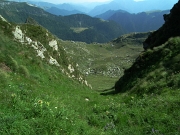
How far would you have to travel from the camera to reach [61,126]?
815 cm

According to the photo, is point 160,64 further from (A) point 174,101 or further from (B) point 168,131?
(B) point 168,131

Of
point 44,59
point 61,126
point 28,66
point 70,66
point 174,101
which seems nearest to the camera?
point 61,126

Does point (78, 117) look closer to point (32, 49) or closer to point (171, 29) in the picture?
point (32, 49)

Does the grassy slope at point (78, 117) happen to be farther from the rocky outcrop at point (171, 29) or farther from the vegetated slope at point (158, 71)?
the rocky outcrop at point (171, 29)

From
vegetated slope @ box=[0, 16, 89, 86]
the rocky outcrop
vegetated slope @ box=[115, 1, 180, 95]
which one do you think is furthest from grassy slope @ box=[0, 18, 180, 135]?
the rocky outcrop

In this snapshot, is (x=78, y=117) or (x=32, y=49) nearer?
(x=78, y=117)

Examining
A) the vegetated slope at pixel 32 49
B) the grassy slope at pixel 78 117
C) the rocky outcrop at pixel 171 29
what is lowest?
the grassy slope at pixel 78 117

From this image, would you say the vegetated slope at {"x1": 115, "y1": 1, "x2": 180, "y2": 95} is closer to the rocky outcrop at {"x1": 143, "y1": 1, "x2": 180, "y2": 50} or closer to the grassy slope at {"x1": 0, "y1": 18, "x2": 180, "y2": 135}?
the grassy slope at {"x1": 0, "y1": 18, "x2": 180, "y2": 135}

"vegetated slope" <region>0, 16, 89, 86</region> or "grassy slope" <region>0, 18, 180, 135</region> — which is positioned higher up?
"vegetated slope" <region>0, 16, 89, 86</region>

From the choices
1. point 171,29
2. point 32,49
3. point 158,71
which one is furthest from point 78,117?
point 171,29

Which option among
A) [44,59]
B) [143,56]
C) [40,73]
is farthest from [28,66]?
[143,56]

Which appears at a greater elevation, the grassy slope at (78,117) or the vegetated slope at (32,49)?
the vegetated slope at (32,49)

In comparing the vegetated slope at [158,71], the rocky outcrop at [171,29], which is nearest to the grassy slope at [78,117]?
the vegetated slope at [158,71]

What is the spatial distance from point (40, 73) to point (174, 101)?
21326 mm
